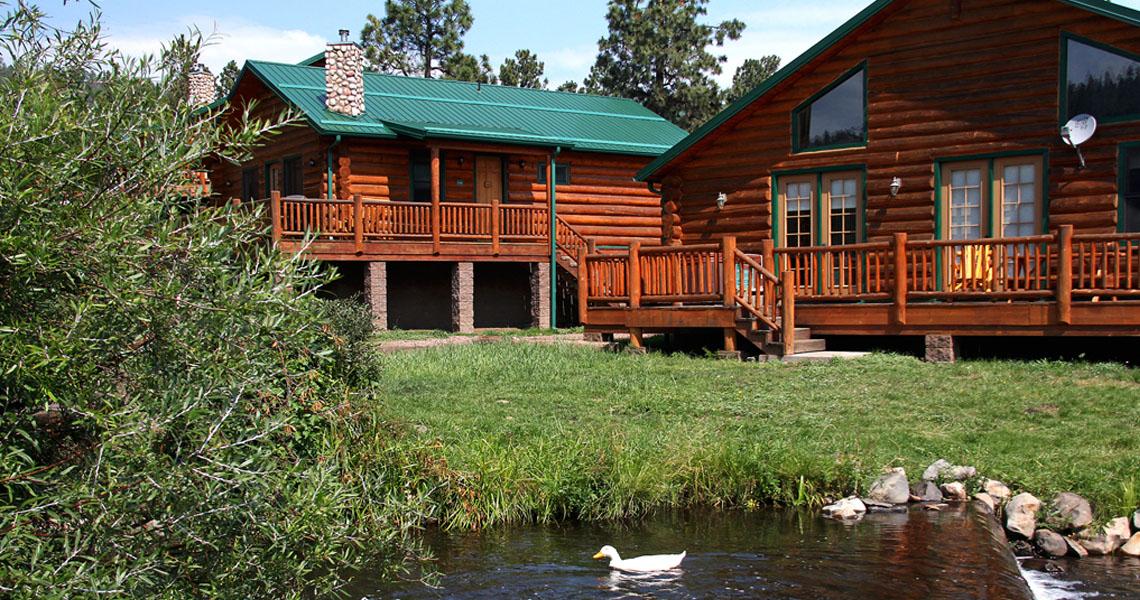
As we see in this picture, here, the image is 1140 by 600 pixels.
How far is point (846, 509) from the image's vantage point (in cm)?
834

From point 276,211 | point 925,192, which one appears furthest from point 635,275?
point 276,211

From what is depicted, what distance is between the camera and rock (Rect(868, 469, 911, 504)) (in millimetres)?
8422

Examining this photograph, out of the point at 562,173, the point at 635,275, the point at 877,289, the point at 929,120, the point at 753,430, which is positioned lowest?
the point at 753,430

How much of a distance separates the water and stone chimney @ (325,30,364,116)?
58.3 ft

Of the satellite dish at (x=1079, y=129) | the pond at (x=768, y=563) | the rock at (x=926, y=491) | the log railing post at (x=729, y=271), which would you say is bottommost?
the pond at (x=768, y=563)

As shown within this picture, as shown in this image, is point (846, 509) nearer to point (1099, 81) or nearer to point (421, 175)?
point (1099, 81)

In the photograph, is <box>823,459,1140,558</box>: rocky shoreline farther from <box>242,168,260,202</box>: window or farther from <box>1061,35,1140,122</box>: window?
<box>242,168,260,202</box>: window

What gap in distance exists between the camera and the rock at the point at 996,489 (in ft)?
26.9

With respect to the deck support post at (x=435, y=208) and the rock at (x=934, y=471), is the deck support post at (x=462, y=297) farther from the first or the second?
the rock at (x=934, y=471)

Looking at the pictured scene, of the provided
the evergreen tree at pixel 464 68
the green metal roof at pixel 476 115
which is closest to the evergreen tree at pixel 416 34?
the evergreen tree at pixel 464 68

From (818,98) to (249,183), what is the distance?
1633cm

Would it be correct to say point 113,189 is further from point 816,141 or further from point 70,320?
point 816,141

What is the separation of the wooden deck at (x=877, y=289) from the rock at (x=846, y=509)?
6.27 metres

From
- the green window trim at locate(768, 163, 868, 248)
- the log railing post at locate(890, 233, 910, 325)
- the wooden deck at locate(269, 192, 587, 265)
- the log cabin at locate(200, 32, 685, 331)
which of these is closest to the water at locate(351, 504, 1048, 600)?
the log railing post at locate(890, 233, 910, 325)
